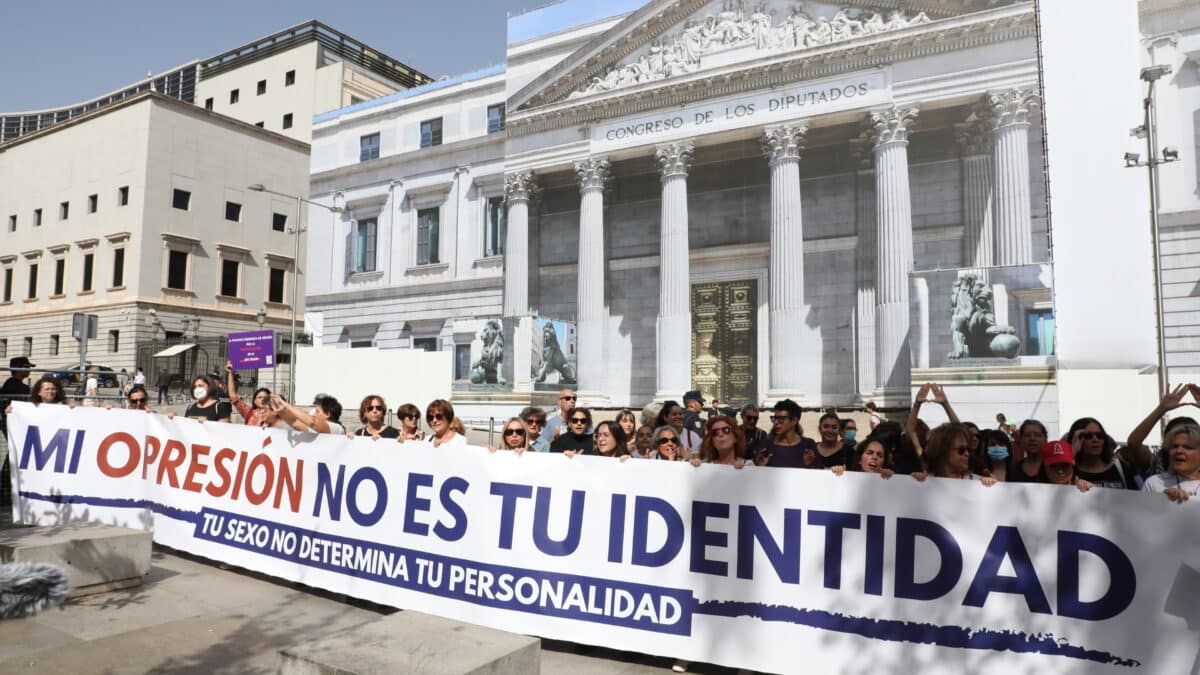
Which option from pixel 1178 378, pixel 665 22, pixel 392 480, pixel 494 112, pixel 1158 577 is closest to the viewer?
pixel 1158 577

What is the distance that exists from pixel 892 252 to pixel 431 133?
19729 millimetres

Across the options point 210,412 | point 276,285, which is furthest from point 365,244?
point 210,412

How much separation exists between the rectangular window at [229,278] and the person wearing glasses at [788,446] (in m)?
49.4

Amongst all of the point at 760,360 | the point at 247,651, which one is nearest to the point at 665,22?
the point at 760,360

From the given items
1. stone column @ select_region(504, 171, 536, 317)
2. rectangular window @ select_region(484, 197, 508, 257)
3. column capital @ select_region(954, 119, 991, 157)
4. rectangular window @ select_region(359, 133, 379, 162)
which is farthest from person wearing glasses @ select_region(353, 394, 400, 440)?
rectangular window @ select_region(359, 133, 379, 162)

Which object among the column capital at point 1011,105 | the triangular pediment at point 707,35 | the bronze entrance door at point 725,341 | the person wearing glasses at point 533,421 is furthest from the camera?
the bronze entrance door at point 725,341

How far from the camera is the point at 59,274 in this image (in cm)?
4978

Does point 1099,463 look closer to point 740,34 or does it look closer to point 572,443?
point 572,443

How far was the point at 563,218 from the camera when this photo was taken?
93.2 feet

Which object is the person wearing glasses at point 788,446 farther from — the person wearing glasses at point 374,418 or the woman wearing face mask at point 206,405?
the woman wearing face mask at point 206,405

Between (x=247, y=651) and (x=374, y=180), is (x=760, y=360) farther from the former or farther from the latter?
(x=247, y=651)

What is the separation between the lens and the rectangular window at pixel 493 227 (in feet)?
96.3

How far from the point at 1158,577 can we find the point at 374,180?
32.6 metres

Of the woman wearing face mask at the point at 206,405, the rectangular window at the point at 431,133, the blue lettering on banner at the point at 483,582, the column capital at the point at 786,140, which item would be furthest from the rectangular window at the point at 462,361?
the blue lettering on banner at the point at 483,582
